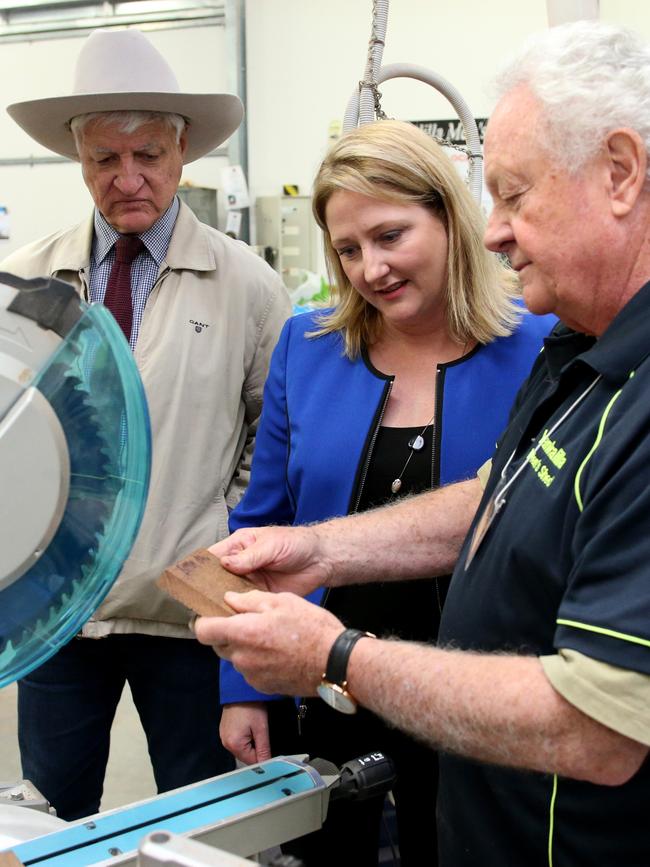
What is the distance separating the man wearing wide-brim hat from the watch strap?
2.27ft

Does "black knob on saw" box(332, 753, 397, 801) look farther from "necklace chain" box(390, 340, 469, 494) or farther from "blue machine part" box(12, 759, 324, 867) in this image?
"necklace chain" box(390, 340, 469, 494)

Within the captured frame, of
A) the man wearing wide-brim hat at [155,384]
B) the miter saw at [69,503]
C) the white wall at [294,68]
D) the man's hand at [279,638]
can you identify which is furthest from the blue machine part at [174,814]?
the white wall at [294,68]

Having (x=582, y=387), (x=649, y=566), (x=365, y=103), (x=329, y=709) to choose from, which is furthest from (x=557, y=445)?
(x=365, y=103)

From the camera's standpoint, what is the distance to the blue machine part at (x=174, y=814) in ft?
2.96

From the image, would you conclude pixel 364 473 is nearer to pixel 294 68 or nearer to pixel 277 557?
pixel 277 557

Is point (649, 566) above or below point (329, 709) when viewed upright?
above

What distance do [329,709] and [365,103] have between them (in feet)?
3.96

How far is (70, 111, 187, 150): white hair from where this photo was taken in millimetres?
1668

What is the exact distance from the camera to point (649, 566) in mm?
768

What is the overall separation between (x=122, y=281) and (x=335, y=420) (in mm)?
534

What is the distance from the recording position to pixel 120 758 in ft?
10.1

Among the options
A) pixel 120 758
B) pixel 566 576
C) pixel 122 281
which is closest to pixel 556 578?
pixel 566 576

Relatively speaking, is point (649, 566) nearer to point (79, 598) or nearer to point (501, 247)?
point (501, 247)

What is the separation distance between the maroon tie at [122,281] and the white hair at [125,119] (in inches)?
7.7
